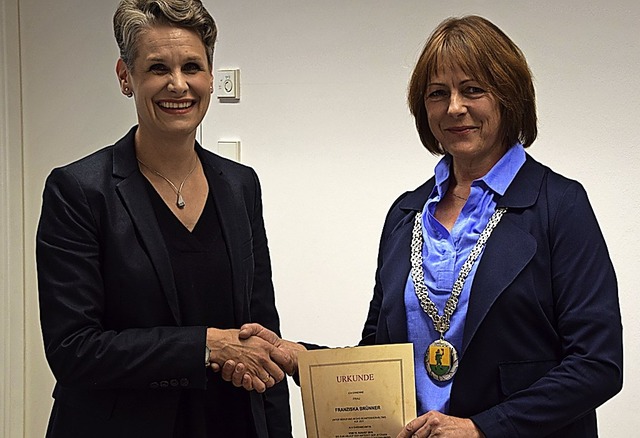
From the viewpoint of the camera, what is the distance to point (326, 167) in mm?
3451

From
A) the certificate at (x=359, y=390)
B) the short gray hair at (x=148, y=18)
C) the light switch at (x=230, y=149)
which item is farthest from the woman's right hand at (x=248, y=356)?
the light switch at (x=230, y=149)

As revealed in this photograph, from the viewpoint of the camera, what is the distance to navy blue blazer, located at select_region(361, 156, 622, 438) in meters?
1.78

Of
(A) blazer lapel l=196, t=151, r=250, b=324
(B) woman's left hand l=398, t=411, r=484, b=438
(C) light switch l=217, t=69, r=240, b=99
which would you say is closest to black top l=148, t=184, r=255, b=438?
(A) blazer lapel l=196, t=151, r=250, b=324

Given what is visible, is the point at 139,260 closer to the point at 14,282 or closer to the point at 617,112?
the point at 617,112

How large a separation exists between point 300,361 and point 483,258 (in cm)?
42

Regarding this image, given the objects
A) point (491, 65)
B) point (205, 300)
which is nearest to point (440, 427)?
point (205, 300)

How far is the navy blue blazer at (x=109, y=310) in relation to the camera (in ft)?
6.36

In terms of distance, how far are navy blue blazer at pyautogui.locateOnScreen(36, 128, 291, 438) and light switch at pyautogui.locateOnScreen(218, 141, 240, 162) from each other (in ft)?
4.93

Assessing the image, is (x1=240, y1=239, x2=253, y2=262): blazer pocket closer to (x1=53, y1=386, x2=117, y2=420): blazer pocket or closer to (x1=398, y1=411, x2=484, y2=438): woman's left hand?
(x1=53, y1=386, x2=117, y2=420): blazer pocket

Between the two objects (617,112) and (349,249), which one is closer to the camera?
(617,112)

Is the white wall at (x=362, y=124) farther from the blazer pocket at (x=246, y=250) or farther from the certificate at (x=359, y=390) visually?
the certificate at (x=359, y=390)

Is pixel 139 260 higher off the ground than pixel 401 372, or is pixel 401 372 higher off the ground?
pixel 139 260

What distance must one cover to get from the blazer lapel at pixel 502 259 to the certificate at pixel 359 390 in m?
0.14

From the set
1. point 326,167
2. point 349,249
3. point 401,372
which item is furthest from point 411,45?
point 401,372
